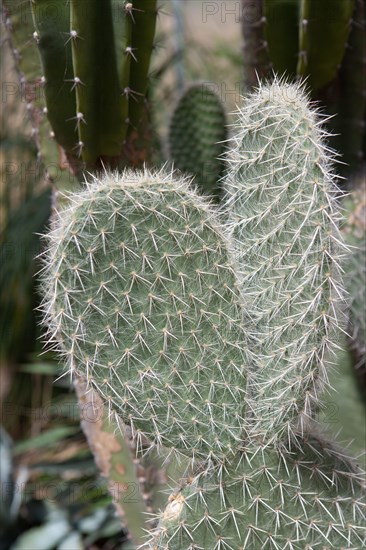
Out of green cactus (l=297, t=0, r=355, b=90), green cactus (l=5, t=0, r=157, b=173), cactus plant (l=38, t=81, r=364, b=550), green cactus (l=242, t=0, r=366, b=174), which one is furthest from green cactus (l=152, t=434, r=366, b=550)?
green cactus (l=297, t=0, r=355, b=90)

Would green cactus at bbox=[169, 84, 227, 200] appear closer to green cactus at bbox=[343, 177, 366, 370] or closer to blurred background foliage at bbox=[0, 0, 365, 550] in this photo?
blurred background foliage at bbox=[0, 0, 365, 550]

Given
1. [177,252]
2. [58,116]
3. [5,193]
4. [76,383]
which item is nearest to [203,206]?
[177,252]

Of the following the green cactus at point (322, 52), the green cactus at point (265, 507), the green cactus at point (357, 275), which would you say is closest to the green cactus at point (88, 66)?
the green cactus at point (322, 52)

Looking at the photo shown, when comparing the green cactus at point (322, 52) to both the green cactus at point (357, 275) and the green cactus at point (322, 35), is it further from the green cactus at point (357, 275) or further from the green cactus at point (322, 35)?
the green cactus at point (357, 275)

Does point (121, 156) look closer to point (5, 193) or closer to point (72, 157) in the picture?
point (72, 157)

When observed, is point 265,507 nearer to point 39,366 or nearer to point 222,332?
point 222,332

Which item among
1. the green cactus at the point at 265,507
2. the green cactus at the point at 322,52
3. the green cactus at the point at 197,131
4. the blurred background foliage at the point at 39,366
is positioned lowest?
the blurred background foliage at the point at 39,366
